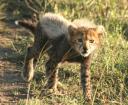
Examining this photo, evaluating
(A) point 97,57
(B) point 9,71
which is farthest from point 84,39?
(B) point 9,71

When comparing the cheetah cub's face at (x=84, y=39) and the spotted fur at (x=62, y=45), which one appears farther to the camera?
the spotted fur at (x=62, y=45)

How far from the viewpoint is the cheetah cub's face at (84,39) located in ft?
19.3

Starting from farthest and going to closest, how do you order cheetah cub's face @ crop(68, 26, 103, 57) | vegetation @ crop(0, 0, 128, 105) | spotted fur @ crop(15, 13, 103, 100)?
vegetation @ crop(0, 0, 128, 105)
spotted fur @ crop(15, 13, 103, 100)
cheetah cub's face @ crop(68, 26, 103, 57)

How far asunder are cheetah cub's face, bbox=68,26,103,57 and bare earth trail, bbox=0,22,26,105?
0.83 meters

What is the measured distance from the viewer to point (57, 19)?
684 centimetres

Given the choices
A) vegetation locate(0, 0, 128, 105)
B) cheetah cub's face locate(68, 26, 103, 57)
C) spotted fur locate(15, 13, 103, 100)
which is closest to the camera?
cheetah cub's face locate(68, 26, 103, 57)

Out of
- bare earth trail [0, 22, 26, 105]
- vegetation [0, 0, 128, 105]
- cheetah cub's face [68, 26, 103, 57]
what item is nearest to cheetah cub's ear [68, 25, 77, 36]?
cheetah cub's face [68, 26, 103, 57]

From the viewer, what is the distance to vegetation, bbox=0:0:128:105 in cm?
609

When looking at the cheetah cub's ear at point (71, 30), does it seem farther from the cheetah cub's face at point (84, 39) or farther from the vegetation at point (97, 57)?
the vegetation at point (97, 57)

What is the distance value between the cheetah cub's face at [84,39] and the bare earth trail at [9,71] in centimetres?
83

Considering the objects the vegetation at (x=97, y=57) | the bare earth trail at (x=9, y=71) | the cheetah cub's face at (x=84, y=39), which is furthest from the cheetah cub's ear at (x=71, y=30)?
the bare earth trail at (x=9, y=71)

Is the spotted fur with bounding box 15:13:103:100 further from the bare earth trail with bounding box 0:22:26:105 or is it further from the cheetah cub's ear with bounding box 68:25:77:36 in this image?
the bare earth trail with bounding box 0:22:26:105

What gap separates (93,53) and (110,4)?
3.06 m

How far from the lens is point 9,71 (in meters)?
6.93
